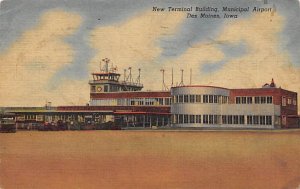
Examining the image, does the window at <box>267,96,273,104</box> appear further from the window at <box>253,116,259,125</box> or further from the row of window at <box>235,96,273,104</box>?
the window at <box>253,116,259,125</box>

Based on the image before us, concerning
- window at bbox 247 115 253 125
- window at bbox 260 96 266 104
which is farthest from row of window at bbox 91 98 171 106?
window at bbox 260 96 266 104

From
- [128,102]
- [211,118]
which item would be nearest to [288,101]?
[211,118]

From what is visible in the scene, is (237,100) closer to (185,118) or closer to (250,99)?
(250,99)

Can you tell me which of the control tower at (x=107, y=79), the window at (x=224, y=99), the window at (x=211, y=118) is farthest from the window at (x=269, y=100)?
the control tower at (x=107, y=79)

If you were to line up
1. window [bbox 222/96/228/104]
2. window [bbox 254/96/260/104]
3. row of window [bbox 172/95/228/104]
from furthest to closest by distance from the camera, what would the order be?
window [bbox 254/96/260/104] < window [bbox 222/96/228/104] < row of window [bbox 172/95/228/104]

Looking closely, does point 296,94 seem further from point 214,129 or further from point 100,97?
point 100,97

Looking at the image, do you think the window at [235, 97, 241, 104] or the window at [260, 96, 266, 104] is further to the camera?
the window at [260, 96, 266, 104]

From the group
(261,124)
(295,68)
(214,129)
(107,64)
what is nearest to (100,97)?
(107,64)
